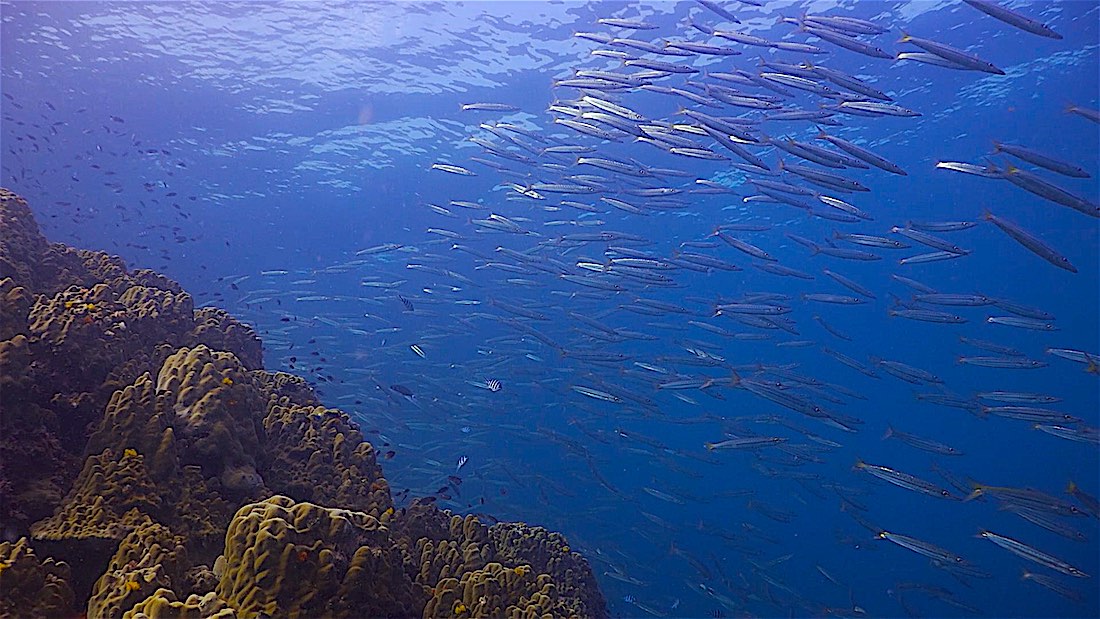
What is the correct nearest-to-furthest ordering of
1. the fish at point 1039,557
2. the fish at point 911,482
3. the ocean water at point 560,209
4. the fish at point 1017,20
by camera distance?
the fish at point 1017,20 → the fish at point 1039,557 → the fish at point 911,482 → the ocean water at point 560,209

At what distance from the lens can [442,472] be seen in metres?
17.9

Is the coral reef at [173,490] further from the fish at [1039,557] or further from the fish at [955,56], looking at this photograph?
the fish at [955,56]

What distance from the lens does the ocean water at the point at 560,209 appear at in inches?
562

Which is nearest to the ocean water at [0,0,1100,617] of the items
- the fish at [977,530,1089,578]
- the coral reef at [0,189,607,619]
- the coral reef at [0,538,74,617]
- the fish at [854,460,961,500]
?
the fish at [854,460,961,500]

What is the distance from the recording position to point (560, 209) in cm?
2036

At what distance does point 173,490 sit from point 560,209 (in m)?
17.0

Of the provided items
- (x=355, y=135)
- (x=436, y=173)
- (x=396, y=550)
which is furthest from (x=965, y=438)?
(x=396, y=550)

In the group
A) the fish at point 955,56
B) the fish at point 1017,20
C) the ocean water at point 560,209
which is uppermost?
the fish at point 1017,20

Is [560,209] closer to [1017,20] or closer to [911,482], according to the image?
[911,482]

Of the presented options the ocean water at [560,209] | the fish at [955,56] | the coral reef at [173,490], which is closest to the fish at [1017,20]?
the fish at [955,56]

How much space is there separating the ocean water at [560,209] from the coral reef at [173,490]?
5.14 meters

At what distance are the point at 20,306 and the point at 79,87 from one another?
26.6 metres

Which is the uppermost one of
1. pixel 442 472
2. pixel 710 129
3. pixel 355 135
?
pixel 710 129

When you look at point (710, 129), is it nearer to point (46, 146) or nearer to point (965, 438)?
point (46, 146)
